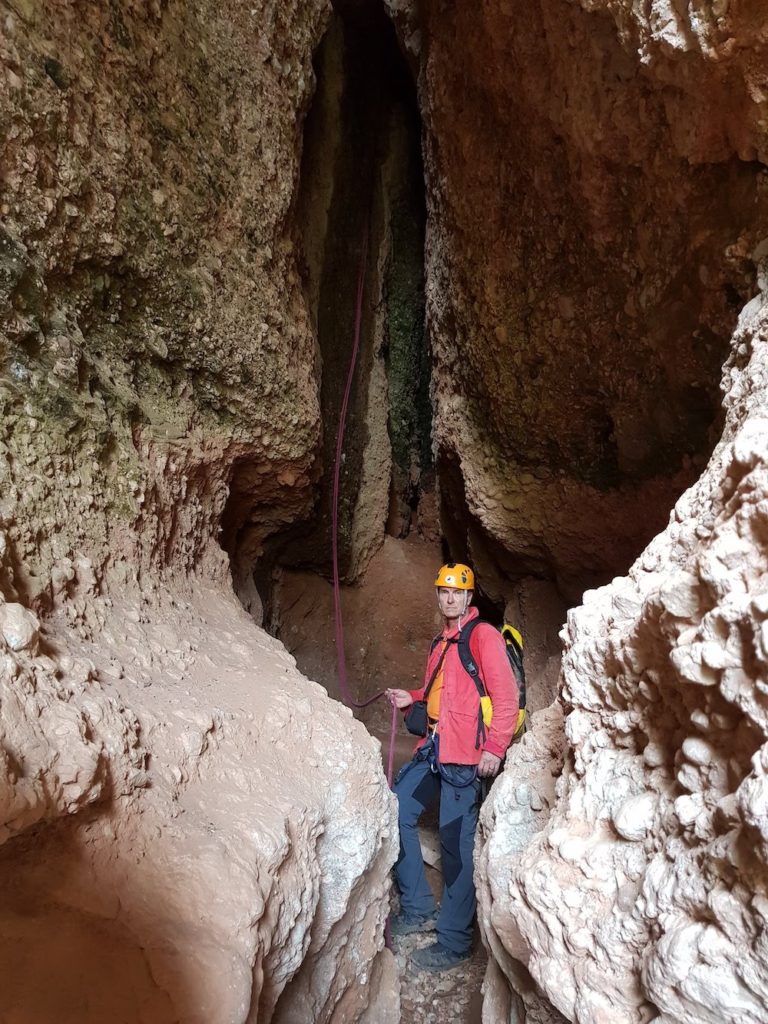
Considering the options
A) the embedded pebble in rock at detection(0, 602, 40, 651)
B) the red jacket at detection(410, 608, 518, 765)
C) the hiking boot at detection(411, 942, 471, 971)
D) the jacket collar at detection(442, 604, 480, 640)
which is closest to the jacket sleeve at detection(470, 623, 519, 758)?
the red jacket at detection(410, 608, 518, 765)

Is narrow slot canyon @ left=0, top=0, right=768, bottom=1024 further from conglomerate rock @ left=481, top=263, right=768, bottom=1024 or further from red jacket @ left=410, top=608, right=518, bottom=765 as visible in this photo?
red jacket @ left=410, top=608, right=518, bottom=765

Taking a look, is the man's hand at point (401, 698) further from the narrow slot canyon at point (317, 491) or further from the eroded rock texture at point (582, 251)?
the eroded rock texture at point (582, 251)

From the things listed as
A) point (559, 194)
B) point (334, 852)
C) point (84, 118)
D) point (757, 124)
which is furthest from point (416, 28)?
point (334, 852)

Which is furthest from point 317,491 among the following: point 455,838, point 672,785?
point 672,785

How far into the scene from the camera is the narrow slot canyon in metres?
1.12

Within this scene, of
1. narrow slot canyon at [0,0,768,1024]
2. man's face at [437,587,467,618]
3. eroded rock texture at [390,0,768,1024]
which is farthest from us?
man's face at [437,587,467,618]

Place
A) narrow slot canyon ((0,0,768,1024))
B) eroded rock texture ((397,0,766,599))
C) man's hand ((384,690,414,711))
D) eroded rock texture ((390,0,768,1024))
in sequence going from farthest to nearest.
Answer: man's hand ((384,690,414,711)) < eroded rock texture ((397,0,766,599)) < narrow slot canyon ((0,0,768,1024)) < eroded rock texture ((390,0,768,1024))

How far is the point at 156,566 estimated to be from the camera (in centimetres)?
233

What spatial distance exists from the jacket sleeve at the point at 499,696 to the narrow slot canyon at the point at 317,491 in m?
0.81

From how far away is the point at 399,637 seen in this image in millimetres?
5348

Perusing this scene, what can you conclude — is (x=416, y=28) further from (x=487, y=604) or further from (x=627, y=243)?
(x=487, y=604)

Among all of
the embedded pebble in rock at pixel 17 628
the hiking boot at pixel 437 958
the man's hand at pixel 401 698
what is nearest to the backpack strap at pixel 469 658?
the man's hand at pixel 401 698

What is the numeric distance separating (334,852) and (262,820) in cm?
42

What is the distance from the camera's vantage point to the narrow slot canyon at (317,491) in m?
1.12
